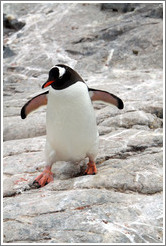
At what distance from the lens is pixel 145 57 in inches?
286

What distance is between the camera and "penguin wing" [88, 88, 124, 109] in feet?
9.23

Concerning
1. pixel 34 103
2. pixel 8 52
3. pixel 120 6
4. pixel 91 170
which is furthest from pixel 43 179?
pixel 120 6

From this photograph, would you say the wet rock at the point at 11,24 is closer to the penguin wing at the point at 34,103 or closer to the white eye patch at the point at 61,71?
the penguin wing at the point at 34,103

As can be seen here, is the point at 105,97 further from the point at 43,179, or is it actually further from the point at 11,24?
the point at 11,24

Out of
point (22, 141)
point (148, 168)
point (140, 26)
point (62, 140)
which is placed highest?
point (140, 26)

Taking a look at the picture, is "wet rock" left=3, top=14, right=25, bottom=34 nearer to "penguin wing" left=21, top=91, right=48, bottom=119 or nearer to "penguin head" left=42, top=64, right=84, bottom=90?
"penguin wing" left=21, top=91, right=48, bottom=119

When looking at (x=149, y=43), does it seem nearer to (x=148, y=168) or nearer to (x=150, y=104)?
(x=150, y=104)

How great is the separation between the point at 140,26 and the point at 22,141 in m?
5.85

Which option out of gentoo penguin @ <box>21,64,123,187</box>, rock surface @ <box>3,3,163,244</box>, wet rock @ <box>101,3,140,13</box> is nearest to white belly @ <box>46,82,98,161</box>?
gentoo penguin @ <box>21,64,123,187</box>

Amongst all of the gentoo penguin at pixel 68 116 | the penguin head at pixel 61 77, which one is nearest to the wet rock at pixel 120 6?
the gentoo penguin at pixel 68 116

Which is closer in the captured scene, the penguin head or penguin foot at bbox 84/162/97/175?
the penguin head

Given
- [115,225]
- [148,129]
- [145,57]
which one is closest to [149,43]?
[145,57]

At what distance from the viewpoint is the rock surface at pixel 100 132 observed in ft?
6.37

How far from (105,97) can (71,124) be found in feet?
1.65
